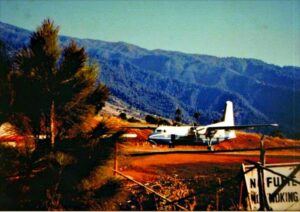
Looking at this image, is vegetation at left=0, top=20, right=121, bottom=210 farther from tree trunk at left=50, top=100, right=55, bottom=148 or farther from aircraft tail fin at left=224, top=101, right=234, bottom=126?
aircraft tail fin at left=224, top=101, right=234, bottom=126

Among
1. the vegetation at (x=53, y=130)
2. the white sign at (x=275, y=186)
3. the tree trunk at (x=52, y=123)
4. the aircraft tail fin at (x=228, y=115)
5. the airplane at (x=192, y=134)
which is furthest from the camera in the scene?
the aircraft tail fin at (x=228, y=115)

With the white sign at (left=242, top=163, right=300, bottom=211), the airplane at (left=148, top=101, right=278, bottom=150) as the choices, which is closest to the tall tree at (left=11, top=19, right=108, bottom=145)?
the white sign at (left=242, top=163, right=300, bottom=211)

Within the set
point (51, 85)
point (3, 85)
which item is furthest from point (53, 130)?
point (3, 85)

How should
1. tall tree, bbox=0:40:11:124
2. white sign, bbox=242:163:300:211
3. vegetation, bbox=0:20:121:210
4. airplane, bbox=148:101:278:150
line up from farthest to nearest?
1. airplane, bbox=148:101:278:150
2. white sign, bbox=242:163:300:211
3. tall tree, bbox=0:40:11:124
4. vegetation, bbox=0:20:121:210

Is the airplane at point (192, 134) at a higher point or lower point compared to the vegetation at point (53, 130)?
lower

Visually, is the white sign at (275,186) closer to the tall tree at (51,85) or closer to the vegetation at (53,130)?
the vegetation at (53,130)

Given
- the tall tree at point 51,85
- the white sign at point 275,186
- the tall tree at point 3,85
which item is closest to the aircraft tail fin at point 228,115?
the white sign at point 275,186

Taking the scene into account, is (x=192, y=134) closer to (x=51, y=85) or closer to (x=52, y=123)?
(x=51, y=85)

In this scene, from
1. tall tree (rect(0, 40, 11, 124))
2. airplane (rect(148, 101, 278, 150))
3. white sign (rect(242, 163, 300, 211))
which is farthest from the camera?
airplane (rect(148, 101, 278, 150))

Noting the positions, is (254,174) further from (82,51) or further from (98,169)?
(82,51)
